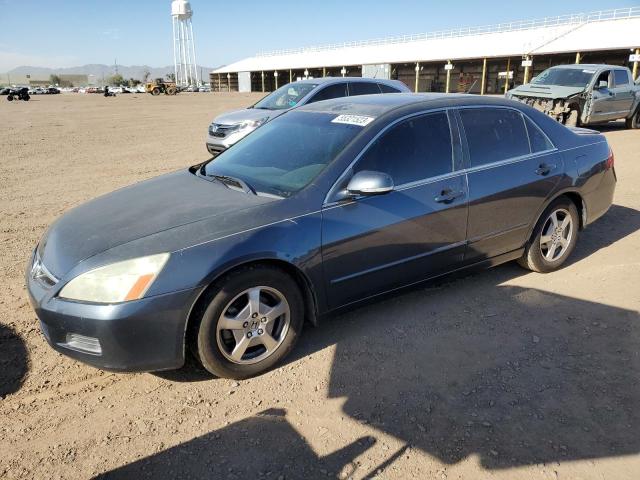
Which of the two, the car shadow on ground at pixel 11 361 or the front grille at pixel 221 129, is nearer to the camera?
the car shadow on ground at pixel 11 361

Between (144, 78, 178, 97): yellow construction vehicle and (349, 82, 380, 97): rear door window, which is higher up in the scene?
(144, 78, 178, 97): yellow construction vehicle

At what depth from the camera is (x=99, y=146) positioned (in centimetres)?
1305

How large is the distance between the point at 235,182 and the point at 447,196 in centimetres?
159

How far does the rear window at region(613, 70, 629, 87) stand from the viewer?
556 inches

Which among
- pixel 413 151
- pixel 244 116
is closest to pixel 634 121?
pixel 244 116

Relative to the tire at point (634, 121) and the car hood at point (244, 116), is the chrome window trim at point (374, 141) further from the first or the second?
the tire at point (634, 121)

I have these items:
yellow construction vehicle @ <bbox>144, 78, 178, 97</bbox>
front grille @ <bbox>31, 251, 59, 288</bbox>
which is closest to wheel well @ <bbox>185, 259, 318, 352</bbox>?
front grille @ <bbox>31, 251, 59, 288</bbox>

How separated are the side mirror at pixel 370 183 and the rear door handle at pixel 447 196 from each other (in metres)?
0.60

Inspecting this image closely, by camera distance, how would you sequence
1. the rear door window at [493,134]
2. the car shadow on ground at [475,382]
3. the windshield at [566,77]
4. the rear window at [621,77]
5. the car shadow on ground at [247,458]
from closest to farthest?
the car shadow on ground at [247,458] < the car shadow on ground at [475,382] < the rear door window at [493,134] < the windshield at [566,77] < the rear window at [621,77]

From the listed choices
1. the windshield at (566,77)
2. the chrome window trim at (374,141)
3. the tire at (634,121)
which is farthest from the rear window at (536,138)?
the tire at (634,121)

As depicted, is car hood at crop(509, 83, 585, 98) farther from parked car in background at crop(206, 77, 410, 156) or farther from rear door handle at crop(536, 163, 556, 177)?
rear door handle at crop(536, 163, 556, 177)

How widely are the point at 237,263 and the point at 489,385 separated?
170 centimetres

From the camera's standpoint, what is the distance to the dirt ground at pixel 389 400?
7.91 ft

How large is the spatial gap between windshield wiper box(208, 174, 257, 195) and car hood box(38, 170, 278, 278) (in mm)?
57
